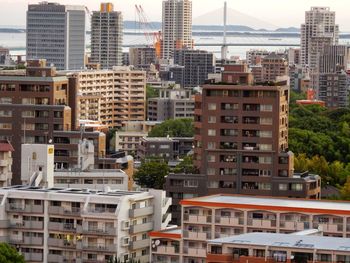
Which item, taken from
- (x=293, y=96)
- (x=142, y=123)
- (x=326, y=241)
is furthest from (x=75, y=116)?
(x=293, y=96)

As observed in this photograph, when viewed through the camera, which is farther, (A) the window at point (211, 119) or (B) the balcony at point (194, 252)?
(A) the window at point (211, 119)

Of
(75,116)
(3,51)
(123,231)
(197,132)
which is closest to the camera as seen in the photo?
(123,231)

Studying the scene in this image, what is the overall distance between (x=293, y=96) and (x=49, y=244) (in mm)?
82932

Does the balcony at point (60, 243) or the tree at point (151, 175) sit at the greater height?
the balcony at point (60, 243)

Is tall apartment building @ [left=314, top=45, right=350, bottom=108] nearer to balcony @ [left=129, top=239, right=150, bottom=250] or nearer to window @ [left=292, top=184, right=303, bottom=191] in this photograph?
window @ [left=292, top=184, right=303, bottom=191]

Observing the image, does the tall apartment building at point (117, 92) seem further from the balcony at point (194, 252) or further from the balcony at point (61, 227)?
the balcony at point (194, 252)

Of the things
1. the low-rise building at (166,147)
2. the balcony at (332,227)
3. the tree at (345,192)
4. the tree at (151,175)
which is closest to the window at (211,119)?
the tree at (345,192)

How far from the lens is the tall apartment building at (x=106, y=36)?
Answer: 153 meters

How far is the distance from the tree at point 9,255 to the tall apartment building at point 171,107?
62.2 meters

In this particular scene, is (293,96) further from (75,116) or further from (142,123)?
(75,116)

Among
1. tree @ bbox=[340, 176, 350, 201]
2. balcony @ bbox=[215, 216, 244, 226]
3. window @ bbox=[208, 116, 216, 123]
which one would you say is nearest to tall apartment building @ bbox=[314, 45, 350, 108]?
tree @ bbox=[340, 176, 350, 201]

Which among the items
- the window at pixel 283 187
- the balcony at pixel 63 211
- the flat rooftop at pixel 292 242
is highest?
the flat rooftop at pixel 292 242

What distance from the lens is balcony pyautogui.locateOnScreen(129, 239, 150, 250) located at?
37000mm

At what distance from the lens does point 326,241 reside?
31.2 metres
